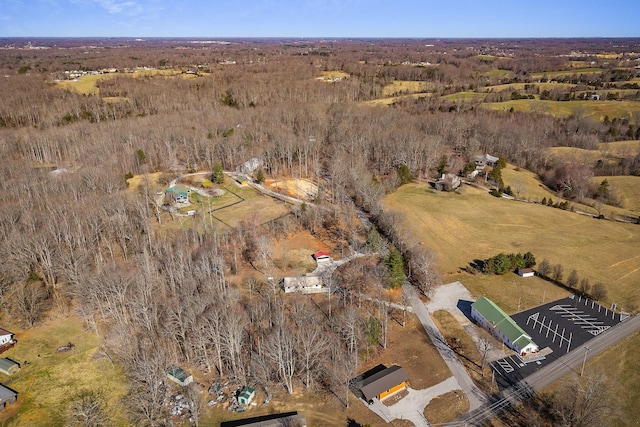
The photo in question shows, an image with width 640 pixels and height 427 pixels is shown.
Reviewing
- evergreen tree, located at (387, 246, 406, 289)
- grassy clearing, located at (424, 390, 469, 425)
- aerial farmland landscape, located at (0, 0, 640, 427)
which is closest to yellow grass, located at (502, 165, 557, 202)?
aerial farmland landscape, located at (0, 0, 640, 427)

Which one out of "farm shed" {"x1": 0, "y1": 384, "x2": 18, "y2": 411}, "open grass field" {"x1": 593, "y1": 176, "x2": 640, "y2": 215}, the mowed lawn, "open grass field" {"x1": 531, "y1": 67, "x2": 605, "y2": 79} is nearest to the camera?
"farm shed" {"x1": 0, "y1": 384, "x2": 18, "y2": 411}

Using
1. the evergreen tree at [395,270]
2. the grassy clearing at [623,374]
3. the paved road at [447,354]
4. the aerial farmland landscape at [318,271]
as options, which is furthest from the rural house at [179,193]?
the grassy clearing at [623,374]

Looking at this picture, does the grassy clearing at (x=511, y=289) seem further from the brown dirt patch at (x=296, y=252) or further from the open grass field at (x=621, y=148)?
the open grass field at (x=621, y=148)

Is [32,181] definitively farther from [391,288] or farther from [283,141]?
[391,288]

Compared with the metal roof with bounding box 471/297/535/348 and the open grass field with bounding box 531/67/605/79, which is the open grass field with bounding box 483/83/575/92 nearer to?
the open grass field with bounding box 531/67/605/79

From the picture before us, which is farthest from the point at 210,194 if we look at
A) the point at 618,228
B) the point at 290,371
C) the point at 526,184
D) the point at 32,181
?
the point at 618,228
